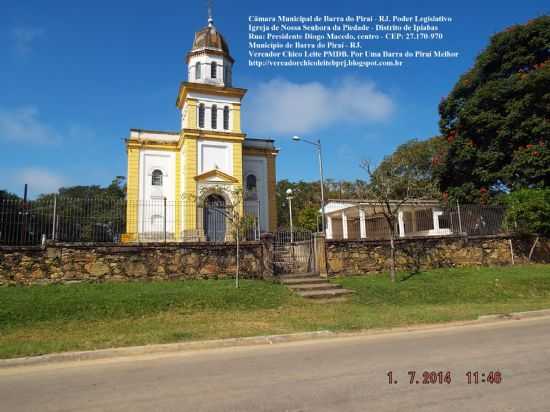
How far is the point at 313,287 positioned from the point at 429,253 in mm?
6141

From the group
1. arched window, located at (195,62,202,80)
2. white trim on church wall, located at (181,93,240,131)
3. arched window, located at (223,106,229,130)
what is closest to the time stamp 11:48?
white trim on church wall, located at (181,93,240,131)

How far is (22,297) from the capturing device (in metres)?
9.93

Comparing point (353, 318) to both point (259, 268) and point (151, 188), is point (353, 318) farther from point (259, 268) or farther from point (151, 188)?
point (151, 188)

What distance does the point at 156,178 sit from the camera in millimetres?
25938

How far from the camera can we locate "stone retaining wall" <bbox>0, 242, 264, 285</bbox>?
11.5 metres

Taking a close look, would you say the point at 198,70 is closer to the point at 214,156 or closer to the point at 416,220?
the point at 214,156

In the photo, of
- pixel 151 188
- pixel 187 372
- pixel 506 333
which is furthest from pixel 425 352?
pixel 151 188

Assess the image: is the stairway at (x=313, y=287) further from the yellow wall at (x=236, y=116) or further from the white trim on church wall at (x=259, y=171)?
the yellow wall at (x=236, y=116)

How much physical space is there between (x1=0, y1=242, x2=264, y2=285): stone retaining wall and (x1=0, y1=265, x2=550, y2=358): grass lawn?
1.86ft

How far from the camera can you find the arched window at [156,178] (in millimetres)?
25797

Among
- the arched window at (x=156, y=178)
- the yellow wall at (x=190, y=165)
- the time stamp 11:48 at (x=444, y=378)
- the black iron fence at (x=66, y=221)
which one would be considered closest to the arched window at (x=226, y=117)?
the yellow wall at (x=190, y=165)

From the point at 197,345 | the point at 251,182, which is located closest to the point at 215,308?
the point at 197,345

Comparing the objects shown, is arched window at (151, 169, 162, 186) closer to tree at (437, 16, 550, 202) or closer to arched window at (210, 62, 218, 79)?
arched window at (210, 62, 218, 79)

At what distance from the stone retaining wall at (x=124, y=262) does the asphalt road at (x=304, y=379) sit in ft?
20.9
